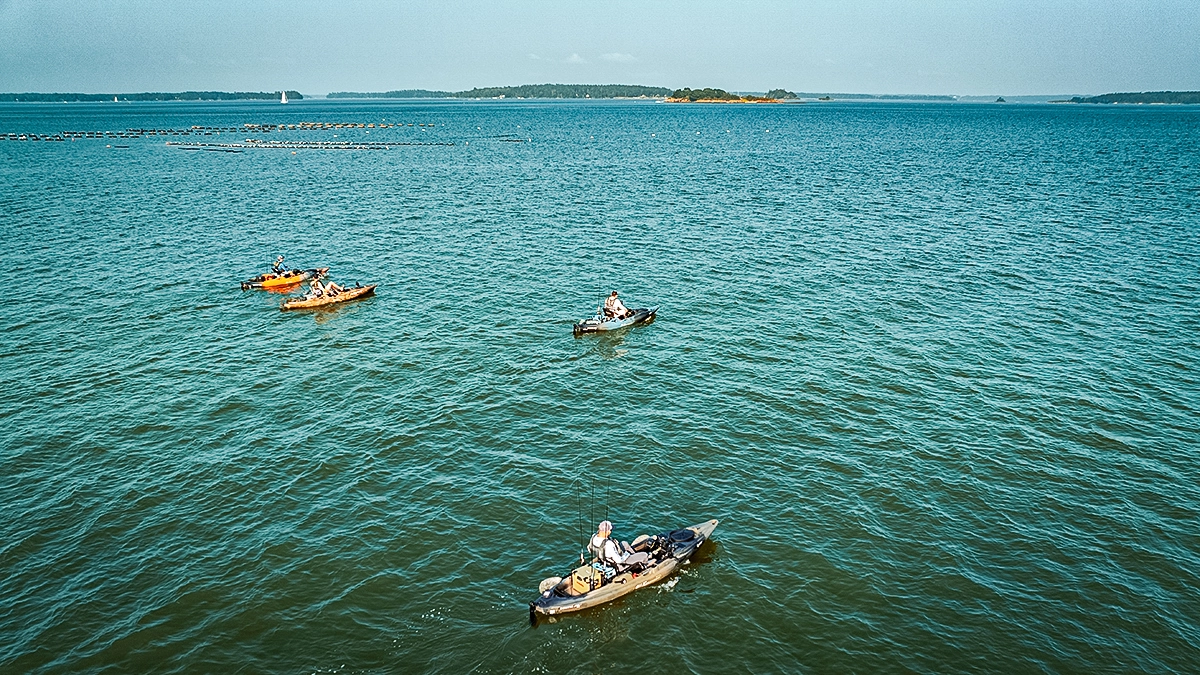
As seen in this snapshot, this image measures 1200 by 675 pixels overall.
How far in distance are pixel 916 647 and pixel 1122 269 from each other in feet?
152

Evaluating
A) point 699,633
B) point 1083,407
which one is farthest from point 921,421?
point 699,633

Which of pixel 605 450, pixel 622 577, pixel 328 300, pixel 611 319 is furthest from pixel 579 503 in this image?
pixel 328 300

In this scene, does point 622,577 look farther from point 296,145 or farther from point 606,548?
point 296,145

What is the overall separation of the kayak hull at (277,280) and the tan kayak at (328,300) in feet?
13.8

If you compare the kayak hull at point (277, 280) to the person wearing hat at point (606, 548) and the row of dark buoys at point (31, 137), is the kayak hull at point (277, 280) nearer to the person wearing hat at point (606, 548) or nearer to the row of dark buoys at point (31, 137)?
the person wearing hat at point (606, 548)

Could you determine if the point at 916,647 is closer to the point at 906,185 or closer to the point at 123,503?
the point at 123,503

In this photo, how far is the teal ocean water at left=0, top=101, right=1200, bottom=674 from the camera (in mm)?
22156

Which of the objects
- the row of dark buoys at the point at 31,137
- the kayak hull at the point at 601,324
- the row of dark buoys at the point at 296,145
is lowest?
the kayak hull at the point at 601,324

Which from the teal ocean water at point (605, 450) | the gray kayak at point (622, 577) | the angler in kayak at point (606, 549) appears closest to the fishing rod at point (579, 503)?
the teal ocean water at point (605, 450)

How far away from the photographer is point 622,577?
23625mm

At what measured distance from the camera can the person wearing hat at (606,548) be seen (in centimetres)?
2372

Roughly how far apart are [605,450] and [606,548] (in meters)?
8.36

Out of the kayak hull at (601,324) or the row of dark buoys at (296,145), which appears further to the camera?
the row of dark buoys at (296,145)

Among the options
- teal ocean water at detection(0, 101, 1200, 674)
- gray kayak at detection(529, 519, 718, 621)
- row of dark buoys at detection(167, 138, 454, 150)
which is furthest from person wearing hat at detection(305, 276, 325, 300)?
row of dark buoys at detection(167, 138, 454, 150)
